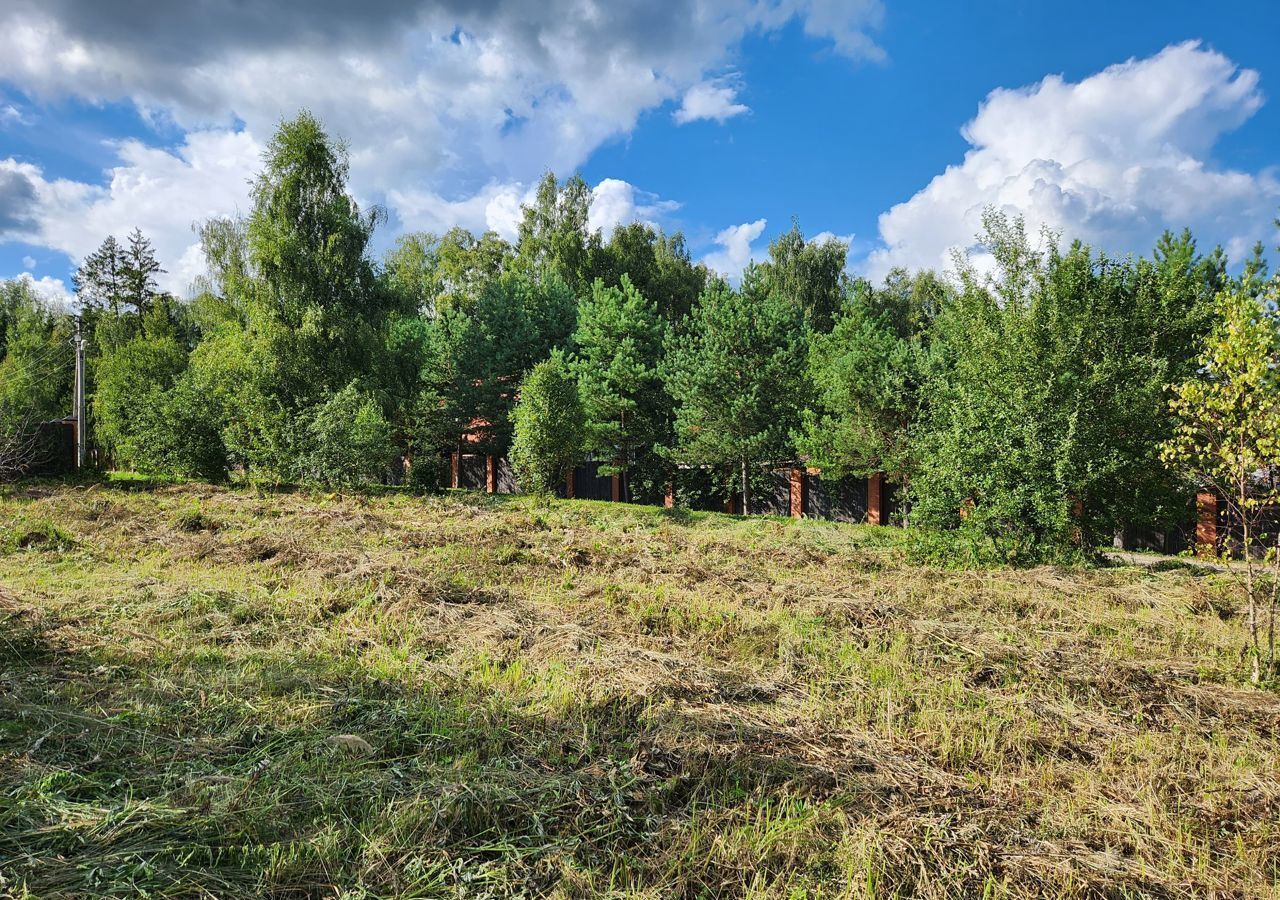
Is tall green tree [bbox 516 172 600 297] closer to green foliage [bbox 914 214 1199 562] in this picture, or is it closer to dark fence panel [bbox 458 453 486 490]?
dark fence panel [bbox 458 453 486 490]

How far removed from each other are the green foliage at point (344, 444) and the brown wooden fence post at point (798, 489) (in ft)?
44.4

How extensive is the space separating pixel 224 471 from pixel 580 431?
13195 mm

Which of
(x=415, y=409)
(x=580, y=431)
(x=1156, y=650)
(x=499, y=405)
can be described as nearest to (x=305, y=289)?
(x=415, y=409)

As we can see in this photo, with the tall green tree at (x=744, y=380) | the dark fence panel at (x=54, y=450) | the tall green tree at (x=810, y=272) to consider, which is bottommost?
the dark fence panel at (x=54, y=450)

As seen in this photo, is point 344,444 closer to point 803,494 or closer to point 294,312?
point 294,312

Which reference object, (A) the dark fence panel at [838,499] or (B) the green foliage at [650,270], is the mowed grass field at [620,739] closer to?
(A) the dark fence panel at [838,499]

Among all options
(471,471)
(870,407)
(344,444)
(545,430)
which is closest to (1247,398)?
(870,407)

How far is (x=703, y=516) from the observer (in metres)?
18.8

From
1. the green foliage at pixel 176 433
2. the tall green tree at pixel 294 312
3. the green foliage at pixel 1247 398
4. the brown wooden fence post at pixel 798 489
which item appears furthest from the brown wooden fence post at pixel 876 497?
the green foliage at pixel 176 433

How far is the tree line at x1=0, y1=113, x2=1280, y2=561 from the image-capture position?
12.0 m

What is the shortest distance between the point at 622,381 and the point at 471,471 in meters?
11.9

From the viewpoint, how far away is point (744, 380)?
22.0m

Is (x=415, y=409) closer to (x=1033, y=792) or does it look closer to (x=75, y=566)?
(x=75, y=566)

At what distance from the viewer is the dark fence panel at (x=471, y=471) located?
106ft
